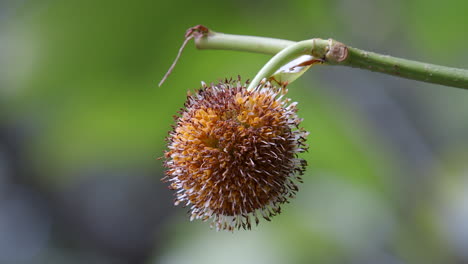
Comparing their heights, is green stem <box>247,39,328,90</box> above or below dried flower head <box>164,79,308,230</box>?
above

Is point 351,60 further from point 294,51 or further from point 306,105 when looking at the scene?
point 306,105

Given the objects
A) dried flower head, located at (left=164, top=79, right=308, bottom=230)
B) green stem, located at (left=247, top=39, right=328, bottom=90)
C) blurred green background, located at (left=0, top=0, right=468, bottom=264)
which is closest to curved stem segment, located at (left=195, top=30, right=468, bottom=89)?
green stem, located at (left=247, top=39, right=328, bottom=90)

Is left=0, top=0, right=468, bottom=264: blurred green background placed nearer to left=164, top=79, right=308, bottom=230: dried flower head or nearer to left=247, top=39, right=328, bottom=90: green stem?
left=164, top=79, right=308, bottom=230: dried flower head

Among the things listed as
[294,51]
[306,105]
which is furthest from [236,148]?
[306,105]

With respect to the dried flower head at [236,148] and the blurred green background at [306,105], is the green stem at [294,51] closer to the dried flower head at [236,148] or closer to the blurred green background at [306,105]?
the dried flower head at [236,148]

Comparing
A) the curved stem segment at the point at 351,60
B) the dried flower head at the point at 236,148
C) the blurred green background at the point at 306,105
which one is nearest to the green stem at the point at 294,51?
the curved stem segment at the point at 351,60
